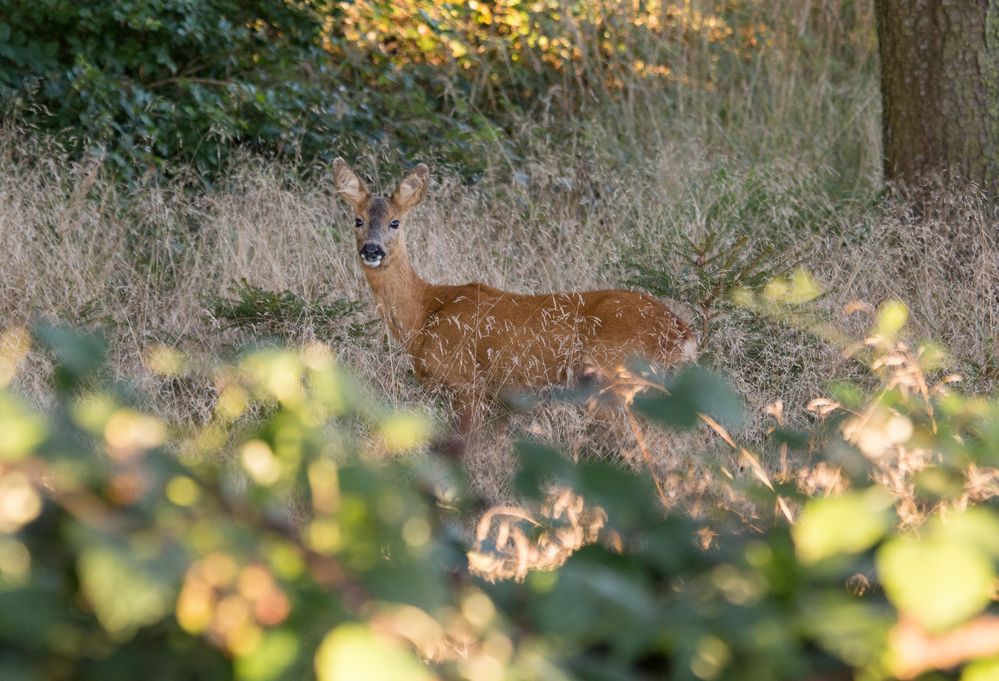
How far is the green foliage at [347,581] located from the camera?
3.31 ft

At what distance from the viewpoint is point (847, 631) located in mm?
1074

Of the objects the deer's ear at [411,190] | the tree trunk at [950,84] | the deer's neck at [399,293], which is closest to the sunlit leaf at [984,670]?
the deer's neck at [399,293]

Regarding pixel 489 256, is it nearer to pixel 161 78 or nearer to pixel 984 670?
pixel 161 78

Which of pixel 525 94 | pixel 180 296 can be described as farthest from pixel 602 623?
pixel 525 94

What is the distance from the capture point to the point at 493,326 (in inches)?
211

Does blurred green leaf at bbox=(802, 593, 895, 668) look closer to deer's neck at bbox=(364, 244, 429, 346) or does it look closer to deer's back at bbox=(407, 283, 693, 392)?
deer's back at bbox=(407, 283, 693, 392)

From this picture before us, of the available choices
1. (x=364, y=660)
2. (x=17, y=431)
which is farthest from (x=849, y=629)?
(x=17, y=431)

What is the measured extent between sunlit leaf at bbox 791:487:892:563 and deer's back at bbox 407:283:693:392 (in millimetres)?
3803

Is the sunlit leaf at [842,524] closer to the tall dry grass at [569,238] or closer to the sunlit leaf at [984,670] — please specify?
the sunlit leaf at [984,670]

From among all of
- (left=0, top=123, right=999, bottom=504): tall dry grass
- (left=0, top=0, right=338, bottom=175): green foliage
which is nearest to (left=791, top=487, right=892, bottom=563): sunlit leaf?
(left=0, top=123, right=999, bottom=504): tall dry grass

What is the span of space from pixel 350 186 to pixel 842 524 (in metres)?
5.08

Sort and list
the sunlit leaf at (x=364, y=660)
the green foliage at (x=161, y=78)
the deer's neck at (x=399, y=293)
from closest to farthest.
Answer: the sunlit leaf at (x=364, y=660)
the deer's neck at (x=399, y=293)
the green foliage at (x=161, y=78)

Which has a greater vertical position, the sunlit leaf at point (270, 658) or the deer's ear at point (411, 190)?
the sunlit leaf at point (270, 658)

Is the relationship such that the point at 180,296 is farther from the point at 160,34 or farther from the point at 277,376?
the point at 277,376
